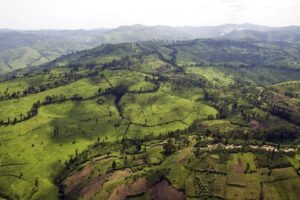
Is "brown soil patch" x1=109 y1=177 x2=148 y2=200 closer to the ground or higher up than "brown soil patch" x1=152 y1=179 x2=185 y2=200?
closer to the ground

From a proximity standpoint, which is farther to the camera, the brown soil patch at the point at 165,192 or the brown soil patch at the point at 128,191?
the brown soil patch at the point at 128,191

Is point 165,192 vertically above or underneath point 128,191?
above

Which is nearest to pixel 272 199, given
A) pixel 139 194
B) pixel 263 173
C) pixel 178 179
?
pixel 263 173

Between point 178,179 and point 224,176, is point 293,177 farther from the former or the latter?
point 178,179

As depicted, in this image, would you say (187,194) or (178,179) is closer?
(187,194)

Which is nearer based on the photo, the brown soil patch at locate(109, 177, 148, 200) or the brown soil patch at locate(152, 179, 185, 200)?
the brown soil patch at locate(152, 179, 185, 200)

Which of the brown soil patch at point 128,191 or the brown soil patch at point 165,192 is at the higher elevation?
the brown soil patch at point 165,192

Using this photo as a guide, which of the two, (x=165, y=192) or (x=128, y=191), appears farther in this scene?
(x=128, y=191)
